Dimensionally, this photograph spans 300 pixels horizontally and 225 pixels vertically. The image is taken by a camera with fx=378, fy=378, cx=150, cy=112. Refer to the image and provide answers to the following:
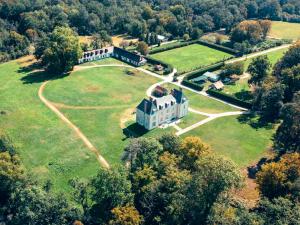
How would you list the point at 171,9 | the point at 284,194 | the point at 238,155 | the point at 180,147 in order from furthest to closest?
the point at 171,9 → the point at 238,155 → the point at 180,147 → the point at 284,194

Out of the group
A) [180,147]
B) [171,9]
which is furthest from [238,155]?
[171,9]

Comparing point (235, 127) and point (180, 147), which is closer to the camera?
point (180, 147)

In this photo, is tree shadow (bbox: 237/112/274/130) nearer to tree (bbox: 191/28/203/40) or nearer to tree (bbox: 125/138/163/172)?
tree (bbox: 125/138/163/172)

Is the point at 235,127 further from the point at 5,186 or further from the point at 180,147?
the point at 5,186

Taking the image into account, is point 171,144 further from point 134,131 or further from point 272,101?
point 272,101

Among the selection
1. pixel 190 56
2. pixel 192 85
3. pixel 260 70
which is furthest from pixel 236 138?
pixel 190 56

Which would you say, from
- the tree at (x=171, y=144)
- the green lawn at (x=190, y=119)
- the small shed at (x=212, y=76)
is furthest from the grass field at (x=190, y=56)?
the tree at (x=171, y=144)
